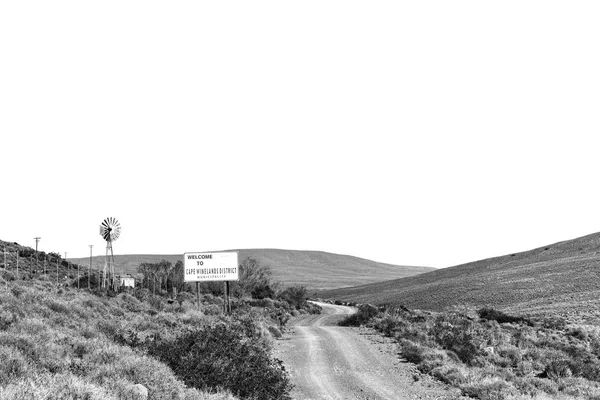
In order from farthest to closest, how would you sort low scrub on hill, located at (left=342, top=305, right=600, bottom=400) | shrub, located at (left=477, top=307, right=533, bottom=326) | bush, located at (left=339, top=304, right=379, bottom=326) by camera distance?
shrub, located at (left=477, top=307, right=533, bottom=326)
bush, located at (left=339, top=304, right=379, bottom=326)
low scrub on hill, located at (left=342, top=305, right=600, bottom=400)

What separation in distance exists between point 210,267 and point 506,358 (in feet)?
75.8

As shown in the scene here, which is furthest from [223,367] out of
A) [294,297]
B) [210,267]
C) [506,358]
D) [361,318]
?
[294,297]

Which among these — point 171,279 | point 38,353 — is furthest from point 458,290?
point 38,353

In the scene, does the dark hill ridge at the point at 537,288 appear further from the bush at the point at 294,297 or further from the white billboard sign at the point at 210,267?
the white billboard sign at the point at 210,267

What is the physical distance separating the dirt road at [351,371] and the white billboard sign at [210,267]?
14859mm

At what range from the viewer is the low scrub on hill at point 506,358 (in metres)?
17.4

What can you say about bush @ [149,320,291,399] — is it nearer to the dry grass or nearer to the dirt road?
the dry grass

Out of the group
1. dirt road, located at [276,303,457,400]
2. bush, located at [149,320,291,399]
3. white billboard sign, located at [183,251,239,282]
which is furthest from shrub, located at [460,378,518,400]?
white billboard sign, located at [183,251,239,282]

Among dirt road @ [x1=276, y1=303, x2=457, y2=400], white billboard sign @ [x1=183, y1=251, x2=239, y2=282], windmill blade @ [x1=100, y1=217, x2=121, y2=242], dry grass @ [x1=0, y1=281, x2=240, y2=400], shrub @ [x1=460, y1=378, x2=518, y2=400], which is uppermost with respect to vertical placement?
windmill blade @ [x1=100, y1=217, x2=121, y2=242]

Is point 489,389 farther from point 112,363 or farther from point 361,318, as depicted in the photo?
point 361,318

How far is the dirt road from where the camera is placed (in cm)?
1596

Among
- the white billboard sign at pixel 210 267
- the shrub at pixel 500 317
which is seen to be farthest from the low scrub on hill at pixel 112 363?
the shrub at pixel 500 317

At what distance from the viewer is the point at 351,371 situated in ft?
61.9

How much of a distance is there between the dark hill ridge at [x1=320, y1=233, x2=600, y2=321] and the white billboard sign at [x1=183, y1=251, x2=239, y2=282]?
26.3 m
